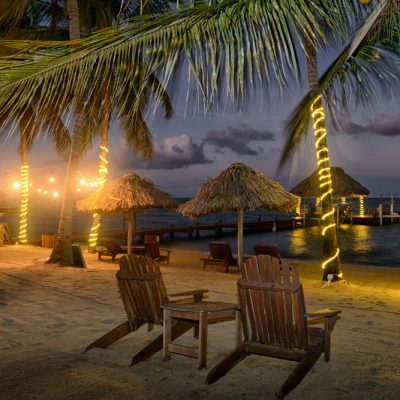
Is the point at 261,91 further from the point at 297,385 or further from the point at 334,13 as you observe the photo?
the point at 297,385

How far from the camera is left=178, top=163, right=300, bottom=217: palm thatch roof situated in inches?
418

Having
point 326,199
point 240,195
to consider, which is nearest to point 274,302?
point 326,199

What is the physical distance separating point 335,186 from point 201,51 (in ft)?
88.6

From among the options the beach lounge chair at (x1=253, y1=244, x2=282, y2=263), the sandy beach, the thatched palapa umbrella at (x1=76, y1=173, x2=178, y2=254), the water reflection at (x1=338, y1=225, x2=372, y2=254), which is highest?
the thatched palapa umbrella at (x1=76, y1=173, x2=178, y2=254)

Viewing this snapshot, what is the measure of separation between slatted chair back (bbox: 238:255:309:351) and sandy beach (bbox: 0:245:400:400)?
Result: 12.3 inches

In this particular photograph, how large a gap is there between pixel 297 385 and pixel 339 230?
33141 mm

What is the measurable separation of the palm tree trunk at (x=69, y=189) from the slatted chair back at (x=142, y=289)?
7663 millimetres

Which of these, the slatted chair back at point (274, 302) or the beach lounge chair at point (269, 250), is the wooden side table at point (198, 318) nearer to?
the slatted chair back at point (274, 302)

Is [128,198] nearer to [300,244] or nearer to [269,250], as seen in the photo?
[269,250]

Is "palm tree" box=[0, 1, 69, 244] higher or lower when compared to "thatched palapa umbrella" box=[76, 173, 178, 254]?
higher

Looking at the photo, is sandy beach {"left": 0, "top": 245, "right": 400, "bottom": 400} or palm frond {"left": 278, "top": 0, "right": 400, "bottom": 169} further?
palm frond {"left": 278, "top": 0, "right": 400, "bottom": 169}

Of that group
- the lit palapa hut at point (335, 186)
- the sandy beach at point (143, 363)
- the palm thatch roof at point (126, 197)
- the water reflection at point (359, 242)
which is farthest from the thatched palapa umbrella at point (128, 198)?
the lit palapa hut at point (335, 186)

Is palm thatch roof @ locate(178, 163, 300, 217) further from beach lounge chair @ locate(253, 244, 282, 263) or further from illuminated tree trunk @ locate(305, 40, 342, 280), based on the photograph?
illuminated tree trunk @ locate(305, 40, 342, 280)

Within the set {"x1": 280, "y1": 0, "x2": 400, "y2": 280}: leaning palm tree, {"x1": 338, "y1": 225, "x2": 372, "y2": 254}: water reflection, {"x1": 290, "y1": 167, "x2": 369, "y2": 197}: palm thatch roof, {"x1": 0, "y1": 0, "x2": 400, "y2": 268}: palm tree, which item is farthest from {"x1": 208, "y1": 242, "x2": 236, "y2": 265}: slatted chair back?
{"x1": 290, "y1": 167, "x2": 369, "y2": 197}: palm thatch roof
